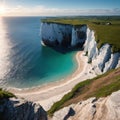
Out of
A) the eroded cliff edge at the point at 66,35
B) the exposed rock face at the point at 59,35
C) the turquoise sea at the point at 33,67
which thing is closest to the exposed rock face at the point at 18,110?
the turquoise sea at the point at 33,67

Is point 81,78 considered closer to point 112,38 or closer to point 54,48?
point 112,38

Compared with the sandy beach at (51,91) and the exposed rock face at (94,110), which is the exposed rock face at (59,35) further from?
the exposed rock face at (94,110)

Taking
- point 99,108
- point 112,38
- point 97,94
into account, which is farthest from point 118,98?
point 112,38

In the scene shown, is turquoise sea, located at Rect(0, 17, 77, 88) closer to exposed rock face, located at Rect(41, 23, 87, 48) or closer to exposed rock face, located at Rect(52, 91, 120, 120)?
exposed rock face, located at Rect(41, 23, 87, 48)

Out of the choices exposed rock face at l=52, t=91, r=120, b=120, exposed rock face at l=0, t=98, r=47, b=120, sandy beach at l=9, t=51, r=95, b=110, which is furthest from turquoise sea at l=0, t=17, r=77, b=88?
exposed rock face at l=0, t=98, r=47, b=120

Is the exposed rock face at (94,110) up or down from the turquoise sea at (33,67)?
up

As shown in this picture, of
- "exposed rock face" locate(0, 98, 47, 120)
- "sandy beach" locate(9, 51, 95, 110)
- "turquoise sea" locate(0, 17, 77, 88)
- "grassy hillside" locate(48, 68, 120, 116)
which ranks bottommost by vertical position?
"turquoise sea" locate(0, 17, 77, 88)
